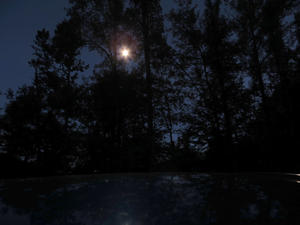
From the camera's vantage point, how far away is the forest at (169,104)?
10.2m

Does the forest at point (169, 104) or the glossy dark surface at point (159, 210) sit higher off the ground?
the forest at point (169, 104)

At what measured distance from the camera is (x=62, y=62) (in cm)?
1580

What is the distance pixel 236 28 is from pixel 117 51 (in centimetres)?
935

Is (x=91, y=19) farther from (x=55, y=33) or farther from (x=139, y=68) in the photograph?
(x=139, y=68)

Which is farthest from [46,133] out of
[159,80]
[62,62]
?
[159,80]

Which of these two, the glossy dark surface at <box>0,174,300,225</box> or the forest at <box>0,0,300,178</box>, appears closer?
the glossy dark surface at <box>0,174,300,225</box>

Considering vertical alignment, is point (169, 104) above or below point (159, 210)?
above

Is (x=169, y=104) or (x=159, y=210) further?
(x=169, y=104)

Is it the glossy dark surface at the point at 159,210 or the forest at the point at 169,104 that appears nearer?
the glossy dark surface at the point at 159,210

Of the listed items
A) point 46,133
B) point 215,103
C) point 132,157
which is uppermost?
point 215,103

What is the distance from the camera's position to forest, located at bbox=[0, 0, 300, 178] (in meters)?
10.2

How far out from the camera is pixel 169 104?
44.5 feet

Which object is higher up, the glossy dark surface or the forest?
the forest

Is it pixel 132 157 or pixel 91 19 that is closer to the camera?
pixel 132 157
